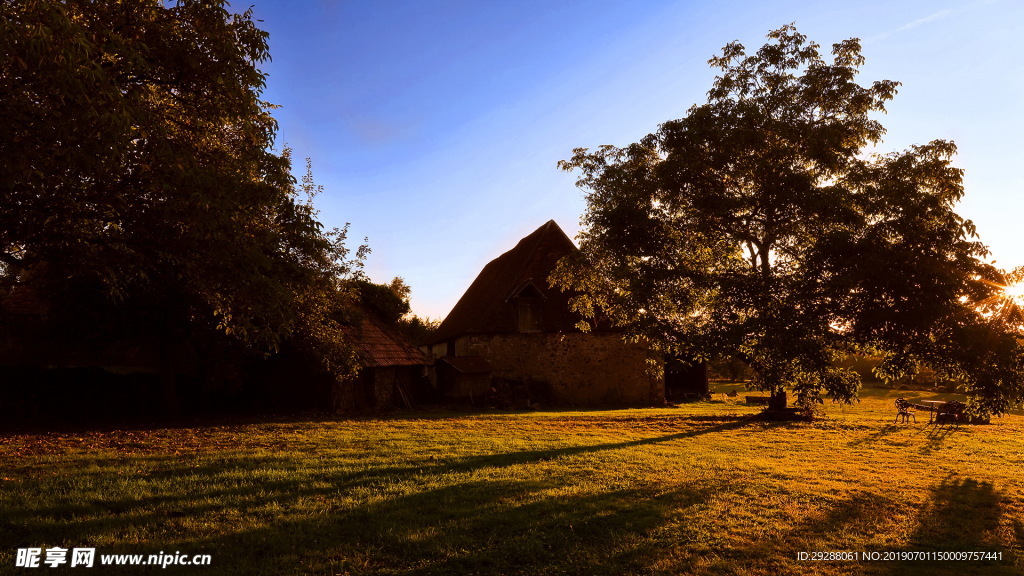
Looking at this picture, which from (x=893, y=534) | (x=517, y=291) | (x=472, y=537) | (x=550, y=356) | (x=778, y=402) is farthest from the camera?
(x=517, y=291)

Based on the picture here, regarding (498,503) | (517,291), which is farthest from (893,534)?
(517,291)

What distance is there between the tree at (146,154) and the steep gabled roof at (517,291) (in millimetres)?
16414

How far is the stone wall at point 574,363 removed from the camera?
28.3 m

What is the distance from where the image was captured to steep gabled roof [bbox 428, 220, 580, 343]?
2856 centimetres

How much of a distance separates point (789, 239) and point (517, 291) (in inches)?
559

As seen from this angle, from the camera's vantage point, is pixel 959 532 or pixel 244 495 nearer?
pixel 959 532

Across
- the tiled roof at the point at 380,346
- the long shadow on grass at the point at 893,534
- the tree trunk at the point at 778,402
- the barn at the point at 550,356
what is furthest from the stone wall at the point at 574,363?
the long shadow on grass at the point at 893,534

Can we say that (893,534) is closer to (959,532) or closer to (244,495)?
(959,532)

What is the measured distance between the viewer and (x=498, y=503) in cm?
768

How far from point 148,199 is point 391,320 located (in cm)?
1900

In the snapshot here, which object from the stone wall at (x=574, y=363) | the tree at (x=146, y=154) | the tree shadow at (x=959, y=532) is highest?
the tree at (x=146, y=154)

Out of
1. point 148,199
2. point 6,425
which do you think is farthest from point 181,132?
point 6,425

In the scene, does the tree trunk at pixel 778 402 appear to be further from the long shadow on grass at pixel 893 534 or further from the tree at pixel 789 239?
the long shadow on grass at pixel 893 534

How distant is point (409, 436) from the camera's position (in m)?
14.6
